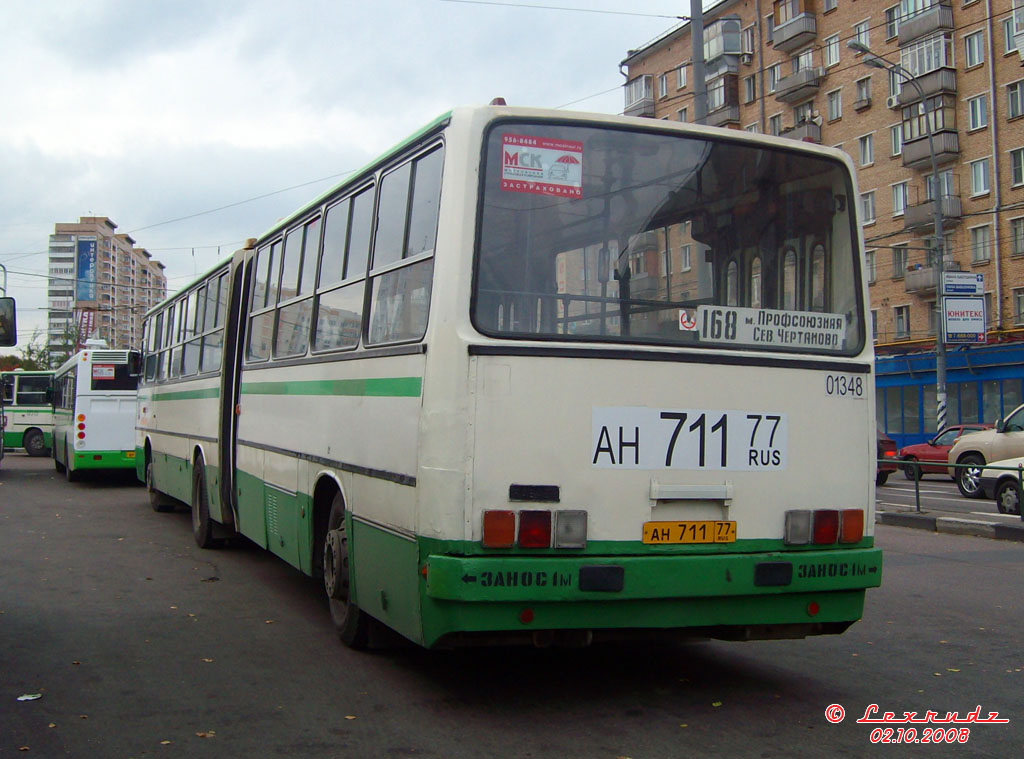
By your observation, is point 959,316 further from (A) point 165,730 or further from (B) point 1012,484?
(A) point 165,730

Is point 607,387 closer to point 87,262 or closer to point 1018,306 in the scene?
point 1018,306

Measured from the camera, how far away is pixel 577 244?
5.84 meters

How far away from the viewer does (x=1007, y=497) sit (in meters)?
17.7

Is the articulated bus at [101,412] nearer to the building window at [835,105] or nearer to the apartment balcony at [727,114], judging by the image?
the building window at [835,105]

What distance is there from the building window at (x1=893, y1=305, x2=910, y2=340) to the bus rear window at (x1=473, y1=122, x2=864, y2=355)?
44.6m

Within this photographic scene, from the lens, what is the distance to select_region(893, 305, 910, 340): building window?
4878 centimetres

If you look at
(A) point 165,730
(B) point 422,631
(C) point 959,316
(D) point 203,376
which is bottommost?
(A) point 165,730

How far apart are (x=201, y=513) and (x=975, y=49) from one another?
136 ft

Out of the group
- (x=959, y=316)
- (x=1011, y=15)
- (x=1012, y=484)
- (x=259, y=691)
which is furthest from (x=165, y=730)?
(x=1011, y=15)

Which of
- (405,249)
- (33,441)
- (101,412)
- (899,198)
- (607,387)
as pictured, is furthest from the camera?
(899,198)

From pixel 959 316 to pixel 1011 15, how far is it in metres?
15.6

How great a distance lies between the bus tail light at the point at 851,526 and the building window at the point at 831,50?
163 ft

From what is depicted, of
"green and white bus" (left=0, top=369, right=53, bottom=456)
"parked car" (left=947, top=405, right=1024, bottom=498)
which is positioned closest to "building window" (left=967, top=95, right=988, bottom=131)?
"parked car" (left=947, top=405, right=1024, bottom=498)

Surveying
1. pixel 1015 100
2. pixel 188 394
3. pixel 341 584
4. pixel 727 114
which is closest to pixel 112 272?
pixel 727 114
